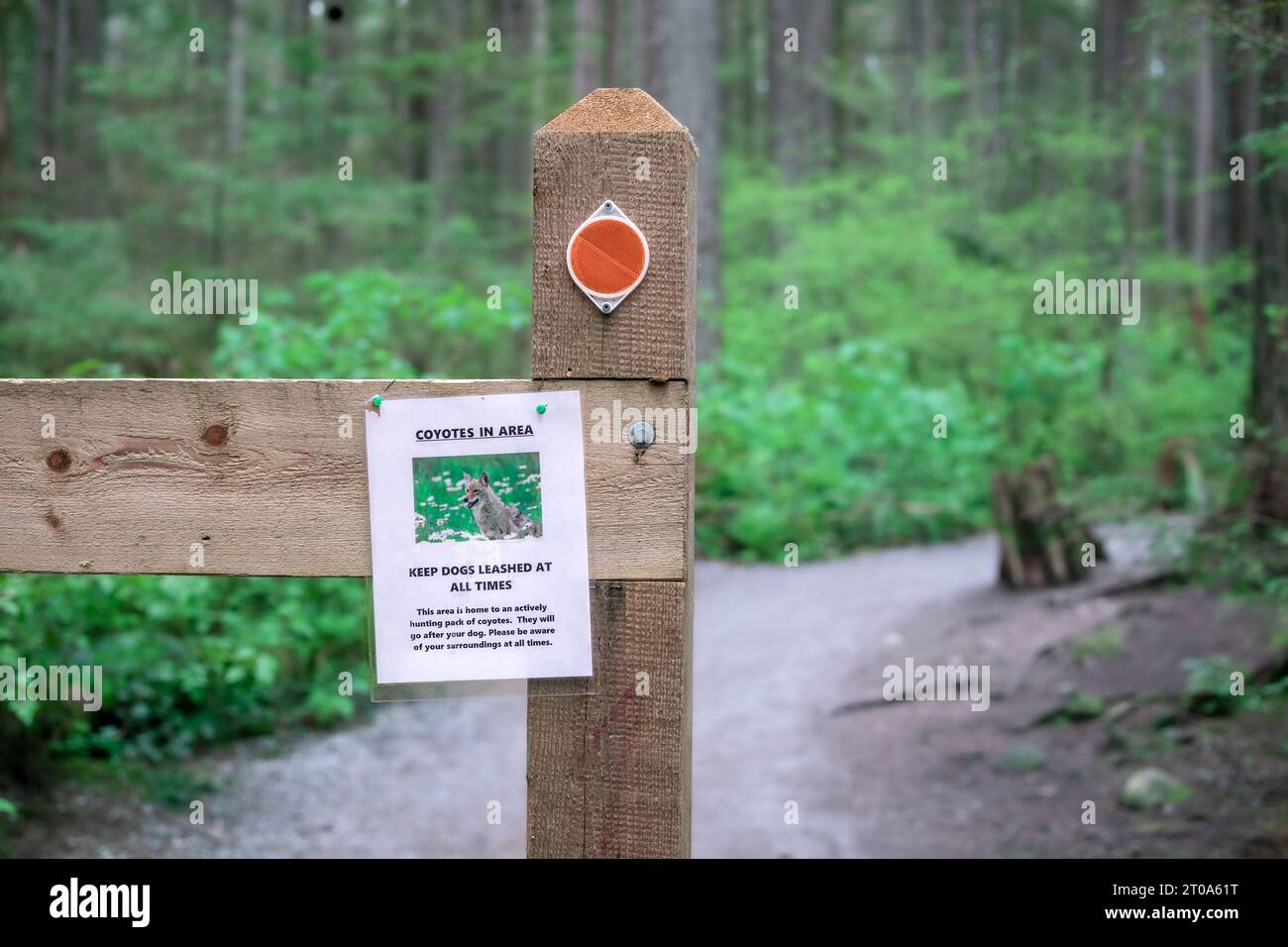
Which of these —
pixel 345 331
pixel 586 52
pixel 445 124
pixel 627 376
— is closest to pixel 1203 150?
pixel 586 52

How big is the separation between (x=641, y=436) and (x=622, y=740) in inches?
20.3

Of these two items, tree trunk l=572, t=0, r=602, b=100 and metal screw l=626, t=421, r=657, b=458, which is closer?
metal screw l=626, t=421, r=657, b=458

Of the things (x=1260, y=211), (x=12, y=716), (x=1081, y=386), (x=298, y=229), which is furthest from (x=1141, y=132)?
(x=12, y=716)

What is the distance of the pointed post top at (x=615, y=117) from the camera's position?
190 cm

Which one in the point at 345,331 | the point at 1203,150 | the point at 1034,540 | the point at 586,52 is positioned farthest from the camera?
the point at 1203,150

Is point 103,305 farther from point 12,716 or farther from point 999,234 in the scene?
point 999,234

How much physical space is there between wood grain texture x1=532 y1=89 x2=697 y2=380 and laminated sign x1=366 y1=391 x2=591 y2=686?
0.30 feet

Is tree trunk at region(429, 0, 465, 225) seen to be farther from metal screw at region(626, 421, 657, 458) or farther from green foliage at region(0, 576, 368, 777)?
metal screw at region(626, 421, 657, 458)

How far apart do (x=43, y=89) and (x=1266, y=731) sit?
2203cm

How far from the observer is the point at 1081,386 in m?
11.8

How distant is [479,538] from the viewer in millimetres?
1932

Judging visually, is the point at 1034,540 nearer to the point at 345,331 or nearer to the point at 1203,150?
the point at 345,331

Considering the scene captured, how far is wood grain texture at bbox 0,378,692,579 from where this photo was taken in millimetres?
1898

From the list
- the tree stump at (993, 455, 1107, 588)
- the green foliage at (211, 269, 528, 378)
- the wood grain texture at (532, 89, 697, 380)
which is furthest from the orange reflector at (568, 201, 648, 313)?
the tree stump at (993, 455, 1107, 588)
